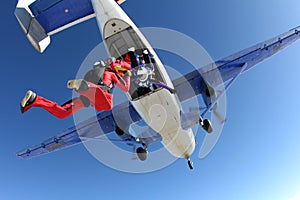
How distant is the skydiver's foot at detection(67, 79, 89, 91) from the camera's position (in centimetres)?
731

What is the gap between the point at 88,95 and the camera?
7.78 m

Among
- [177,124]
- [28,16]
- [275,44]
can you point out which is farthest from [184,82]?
[28,16]

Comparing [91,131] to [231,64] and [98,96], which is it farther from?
[98,96]

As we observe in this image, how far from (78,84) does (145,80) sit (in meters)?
3.85

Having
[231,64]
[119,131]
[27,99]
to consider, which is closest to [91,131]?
[119,131]

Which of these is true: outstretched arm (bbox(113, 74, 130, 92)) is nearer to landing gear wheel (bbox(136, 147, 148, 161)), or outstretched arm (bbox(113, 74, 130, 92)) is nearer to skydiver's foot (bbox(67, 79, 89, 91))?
skydiver's foot (bbox(67, 79, 89, 91))

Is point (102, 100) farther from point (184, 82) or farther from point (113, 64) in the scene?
point (184, 82)

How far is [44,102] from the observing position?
8.20 m

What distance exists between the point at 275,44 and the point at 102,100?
37.2 ft

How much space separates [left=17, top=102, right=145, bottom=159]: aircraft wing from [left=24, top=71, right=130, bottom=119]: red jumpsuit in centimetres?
638

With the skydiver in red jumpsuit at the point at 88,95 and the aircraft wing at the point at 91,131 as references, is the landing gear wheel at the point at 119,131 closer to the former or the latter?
the aircraft wing at the point at 91,131

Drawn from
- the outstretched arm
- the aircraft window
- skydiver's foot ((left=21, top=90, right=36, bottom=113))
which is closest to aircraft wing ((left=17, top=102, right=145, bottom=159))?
the aircraft window

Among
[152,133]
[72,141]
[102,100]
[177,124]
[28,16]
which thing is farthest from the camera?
[72,141]

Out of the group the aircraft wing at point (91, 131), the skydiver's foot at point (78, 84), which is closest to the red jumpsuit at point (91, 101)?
the skydiver's foot at point (78, 84)
